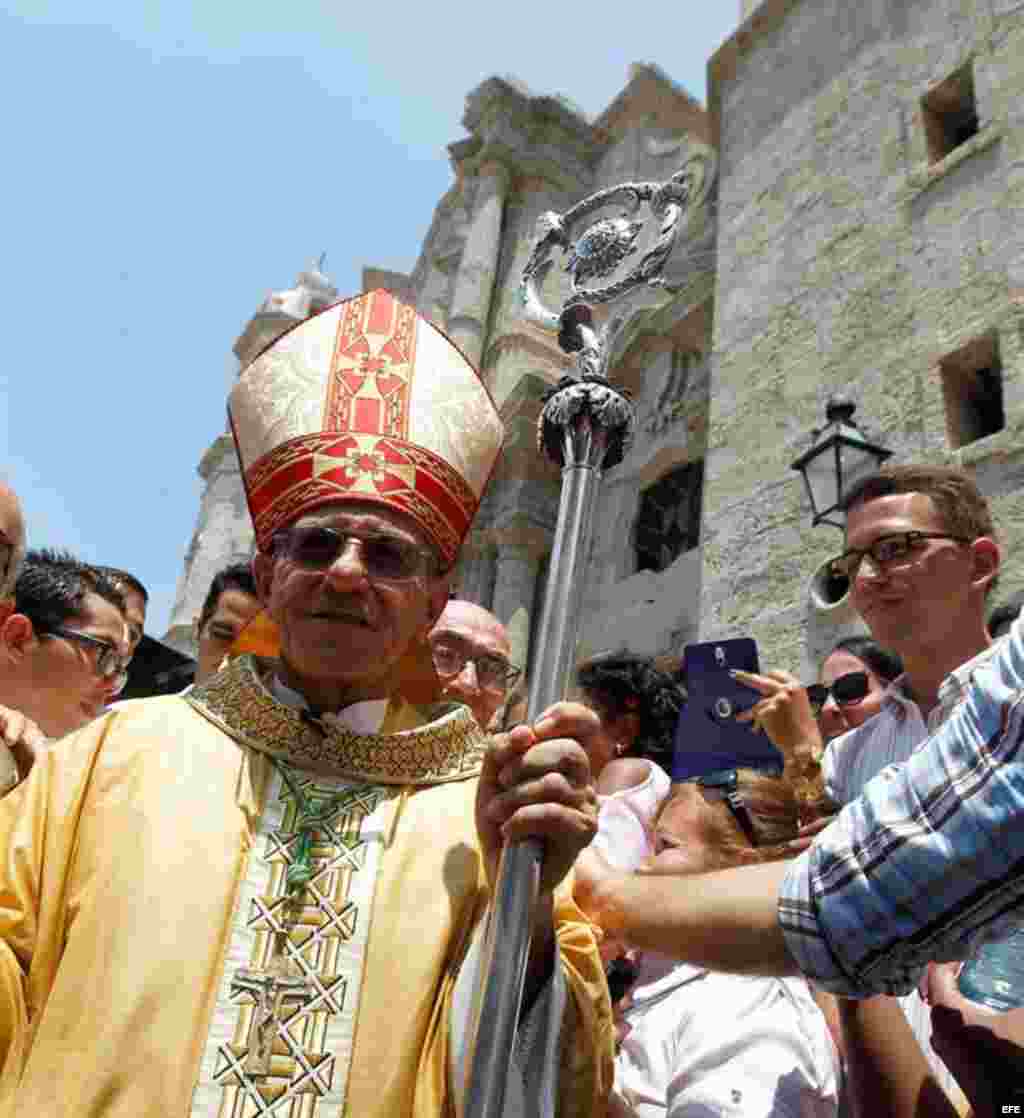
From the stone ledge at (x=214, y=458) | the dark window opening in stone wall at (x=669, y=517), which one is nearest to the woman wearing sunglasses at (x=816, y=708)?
the dark window opening in stone wall at (x=669, y=517)

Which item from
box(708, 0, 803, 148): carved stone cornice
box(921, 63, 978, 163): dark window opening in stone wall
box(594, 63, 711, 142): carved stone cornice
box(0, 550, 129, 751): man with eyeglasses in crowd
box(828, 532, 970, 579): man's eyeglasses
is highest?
box(594, 63, 711, 142): carved stone cornice

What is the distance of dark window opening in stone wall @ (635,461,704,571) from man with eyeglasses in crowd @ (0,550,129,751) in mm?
9319

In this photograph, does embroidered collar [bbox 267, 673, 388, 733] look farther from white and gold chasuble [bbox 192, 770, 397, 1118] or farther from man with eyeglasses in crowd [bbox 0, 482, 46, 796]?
man with eyeglasses in crowd [bbox 0, 482, 46, 796]

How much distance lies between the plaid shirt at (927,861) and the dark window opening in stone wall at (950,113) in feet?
30.8

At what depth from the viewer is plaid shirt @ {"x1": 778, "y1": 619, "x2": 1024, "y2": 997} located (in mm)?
1435

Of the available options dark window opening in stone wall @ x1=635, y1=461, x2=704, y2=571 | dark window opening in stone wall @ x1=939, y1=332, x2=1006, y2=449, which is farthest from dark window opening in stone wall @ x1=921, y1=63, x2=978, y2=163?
dark window opening in stone wall @ x1=635, y1=461, x2=704, y2=571

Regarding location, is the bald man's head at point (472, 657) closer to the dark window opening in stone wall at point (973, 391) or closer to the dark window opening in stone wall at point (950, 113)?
the dark window opening in stone wall at point (973, 391)

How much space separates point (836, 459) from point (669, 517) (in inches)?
252

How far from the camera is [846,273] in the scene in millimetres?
9859

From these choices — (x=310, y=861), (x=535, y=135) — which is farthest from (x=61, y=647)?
(x=535, y=135)

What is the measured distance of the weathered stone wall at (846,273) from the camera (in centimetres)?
842

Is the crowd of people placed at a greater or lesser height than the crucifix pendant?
greater

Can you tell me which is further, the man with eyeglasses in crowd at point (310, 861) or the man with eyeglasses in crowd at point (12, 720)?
the man with eyeglasses in crowd at point (12, 720)

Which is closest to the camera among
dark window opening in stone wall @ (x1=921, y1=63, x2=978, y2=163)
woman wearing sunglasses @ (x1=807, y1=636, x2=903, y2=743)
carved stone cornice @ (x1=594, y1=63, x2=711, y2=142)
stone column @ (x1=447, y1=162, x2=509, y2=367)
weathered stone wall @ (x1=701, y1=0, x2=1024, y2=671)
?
woman wearing sunglasses @ (x1=807, y1=636, x2=903, y2=743)
